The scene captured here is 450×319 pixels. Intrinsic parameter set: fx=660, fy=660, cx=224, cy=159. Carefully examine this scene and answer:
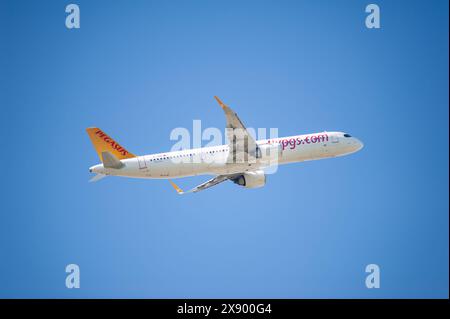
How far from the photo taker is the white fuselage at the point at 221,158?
57.6 metres

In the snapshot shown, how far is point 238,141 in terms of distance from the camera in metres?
58.7

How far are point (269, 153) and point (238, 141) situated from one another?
328 centimetres

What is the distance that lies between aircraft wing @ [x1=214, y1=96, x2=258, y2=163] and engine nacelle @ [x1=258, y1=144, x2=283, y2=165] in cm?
59

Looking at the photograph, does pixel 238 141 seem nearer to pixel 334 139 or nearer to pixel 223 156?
pixel 223 156

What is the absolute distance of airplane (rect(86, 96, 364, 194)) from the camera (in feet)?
187

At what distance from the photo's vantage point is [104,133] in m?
58.6

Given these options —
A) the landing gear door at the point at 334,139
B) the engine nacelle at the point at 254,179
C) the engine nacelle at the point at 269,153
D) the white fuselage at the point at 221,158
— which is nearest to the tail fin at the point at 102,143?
the white fuselage at the point at 221,158

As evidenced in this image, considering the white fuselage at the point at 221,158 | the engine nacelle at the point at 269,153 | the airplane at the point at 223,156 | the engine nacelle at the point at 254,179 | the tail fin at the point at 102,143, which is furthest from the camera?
the engine nacelle at the point at 254,179

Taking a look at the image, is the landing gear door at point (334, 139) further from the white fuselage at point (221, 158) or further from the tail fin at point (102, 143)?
the tail fin at point (102, 143)

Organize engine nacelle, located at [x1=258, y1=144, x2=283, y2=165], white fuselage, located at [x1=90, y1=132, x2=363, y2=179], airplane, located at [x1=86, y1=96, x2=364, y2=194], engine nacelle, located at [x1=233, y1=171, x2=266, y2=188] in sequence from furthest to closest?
1. engine nacelle, located at [x1=233, y1=171, x2=266, y2=188]
2. engine nacelle, located at [x1=258, y1=144, x2=283, y2=165]
3. white fuselage, located at [x1=90, y1=132, x2=363, y2=179]
4. airplane, located at [x1=86, y1=96, x2=364, y2=194]

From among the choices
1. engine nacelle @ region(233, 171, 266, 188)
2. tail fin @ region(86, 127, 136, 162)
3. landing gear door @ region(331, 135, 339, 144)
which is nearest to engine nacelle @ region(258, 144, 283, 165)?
engine nacelle @ region(233, 171, 266, 188)

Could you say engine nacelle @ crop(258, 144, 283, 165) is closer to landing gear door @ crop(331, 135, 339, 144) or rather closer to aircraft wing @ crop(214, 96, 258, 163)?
aircraft wing @ crop(214, 96, 258, 163)
